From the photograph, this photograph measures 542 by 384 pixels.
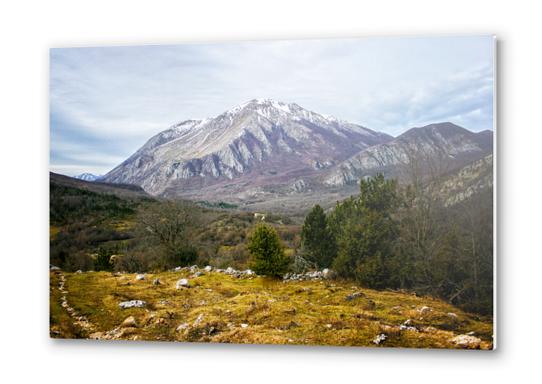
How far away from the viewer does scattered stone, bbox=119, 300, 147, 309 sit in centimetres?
623

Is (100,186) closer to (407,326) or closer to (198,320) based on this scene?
(198,320)

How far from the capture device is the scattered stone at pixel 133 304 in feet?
20.5

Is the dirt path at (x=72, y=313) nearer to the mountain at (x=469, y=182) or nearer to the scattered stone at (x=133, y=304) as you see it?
the scattered stone at (x=133, y=304)

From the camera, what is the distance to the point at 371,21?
589 centimetres

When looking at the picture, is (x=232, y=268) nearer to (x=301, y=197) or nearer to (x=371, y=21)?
(x=301, y=197)

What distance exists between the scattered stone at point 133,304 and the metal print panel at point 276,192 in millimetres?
21

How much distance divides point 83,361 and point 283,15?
4.10 metres

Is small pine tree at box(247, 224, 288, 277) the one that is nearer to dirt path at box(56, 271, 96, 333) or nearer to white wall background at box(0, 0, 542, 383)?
white wall background at box(0, 0, 542, 383)

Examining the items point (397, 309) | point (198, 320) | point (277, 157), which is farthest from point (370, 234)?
A: point (198, 320)

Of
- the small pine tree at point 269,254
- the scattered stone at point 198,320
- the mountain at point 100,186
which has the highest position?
the mountain at point 100,186

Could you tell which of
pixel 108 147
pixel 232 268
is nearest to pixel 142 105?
pixel 108 147

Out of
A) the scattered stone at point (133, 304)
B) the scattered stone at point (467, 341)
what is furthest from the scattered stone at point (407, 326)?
the scattered stone at point (133, 304)

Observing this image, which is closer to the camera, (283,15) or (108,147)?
(283,15)

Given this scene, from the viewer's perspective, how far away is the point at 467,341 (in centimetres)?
560
